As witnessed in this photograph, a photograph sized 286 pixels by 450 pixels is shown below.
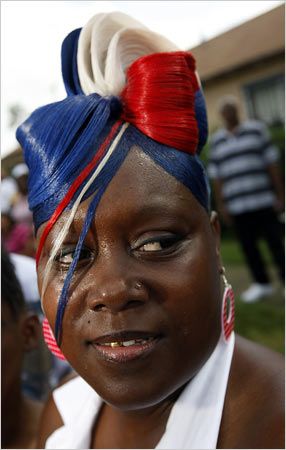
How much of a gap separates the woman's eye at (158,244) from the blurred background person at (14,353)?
979mm

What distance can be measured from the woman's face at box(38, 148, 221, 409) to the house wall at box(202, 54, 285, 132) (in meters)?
9.86

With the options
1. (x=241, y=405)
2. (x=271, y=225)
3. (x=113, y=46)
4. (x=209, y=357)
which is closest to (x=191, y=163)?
(x=113, y=46)

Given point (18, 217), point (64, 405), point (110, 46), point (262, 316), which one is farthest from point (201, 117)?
point (18, 217)

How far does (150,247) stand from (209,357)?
371 mm

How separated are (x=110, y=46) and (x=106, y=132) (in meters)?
0.31

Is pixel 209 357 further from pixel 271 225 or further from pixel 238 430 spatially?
pixel 271 225

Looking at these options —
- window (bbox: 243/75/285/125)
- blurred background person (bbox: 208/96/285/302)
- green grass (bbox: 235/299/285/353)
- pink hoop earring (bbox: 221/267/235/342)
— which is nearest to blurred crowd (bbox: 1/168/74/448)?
pink hoop earring (bbox: 221/267/235/342)

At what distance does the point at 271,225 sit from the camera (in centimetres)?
487

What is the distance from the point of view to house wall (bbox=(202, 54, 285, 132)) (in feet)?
35.5

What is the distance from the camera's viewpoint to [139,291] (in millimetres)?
1103

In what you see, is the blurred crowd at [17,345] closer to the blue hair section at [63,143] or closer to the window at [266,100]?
the blue hair section at [63,143]

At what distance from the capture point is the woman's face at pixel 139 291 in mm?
1126

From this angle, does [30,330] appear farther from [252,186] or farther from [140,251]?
[252,186]

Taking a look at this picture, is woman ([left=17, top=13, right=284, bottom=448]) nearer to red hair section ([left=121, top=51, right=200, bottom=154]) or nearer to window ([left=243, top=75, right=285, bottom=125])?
red hair section ([left=121, top=51, right=200, bottom=154])
